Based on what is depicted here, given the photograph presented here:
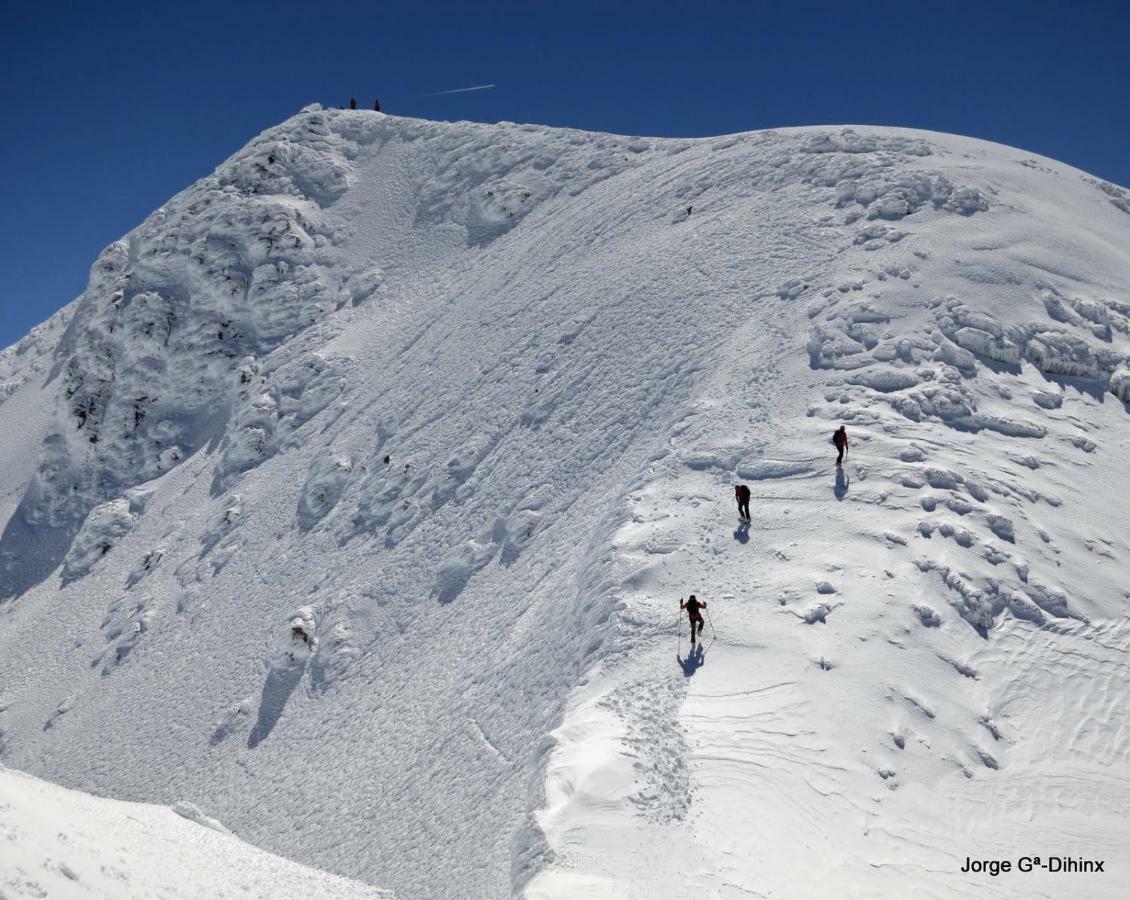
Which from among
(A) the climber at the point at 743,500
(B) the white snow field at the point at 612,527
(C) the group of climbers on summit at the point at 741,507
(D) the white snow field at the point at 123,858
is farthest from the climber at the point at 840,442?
(D) the white snow field at the point at 123,858

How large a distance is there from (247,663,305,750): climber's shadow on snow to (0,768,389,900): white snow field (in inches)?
346

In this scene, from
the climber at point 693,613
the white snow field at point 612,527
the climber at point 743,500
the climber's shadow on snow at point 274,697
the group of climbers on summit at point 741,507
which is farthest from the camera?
the climber's shadow on snow at point 274,697

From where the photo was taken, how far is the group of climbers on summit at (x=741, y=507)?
48.4 ft

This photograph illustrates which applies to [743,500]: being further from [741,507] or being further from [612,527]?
[612,527]

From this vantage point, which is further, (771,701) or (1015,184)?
(1015,184)

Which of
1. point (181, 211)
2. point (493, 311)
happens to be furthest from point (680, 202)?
point (181, 211)

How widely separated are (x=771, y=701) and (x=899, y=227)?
21.7 meters

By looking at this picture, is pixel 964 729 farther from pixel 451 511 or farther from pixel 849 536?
pixel 451 511

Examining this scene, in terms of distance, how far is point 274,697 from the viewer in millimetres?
26719

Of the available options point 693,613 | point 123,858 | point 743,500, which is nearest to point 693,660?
point 693,613

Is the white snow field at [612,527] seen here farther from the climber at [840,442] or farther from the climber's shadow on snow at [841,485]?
the climber at [840,442]

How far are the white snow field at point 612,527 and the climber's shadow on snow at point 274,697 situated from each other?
0.14 m

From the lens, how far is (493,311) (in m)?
38.3

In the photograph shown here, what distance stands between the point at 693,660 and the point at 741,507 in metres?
4.58
